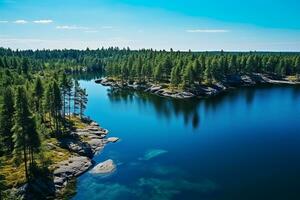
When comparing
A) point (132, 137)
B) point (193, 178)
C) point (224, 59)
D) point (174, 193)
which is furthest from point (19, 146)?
point (224, 59)

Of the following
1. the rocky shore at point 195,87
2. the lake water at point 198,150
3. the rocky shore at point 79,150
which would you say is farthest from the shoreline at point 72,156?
the rocky shore at point 195,87

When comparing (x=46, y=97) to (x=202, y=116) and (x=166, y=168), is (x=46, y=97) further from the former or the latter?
(x=202, y=116)

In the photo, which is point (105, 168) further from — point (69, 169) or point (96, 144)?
point (96, 144)

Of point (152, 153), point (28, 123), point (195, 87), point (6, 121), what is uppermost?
point (28, 123)

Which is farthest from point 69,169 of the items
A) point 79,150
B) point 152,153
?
point 152,153

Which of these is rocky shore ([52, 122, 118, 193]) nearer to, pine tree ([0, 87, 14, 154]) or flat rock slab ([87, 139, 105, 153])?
flat rock slab ([87, 139, 105, 153])

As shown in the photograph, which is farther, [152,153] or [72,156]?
[152,153]
